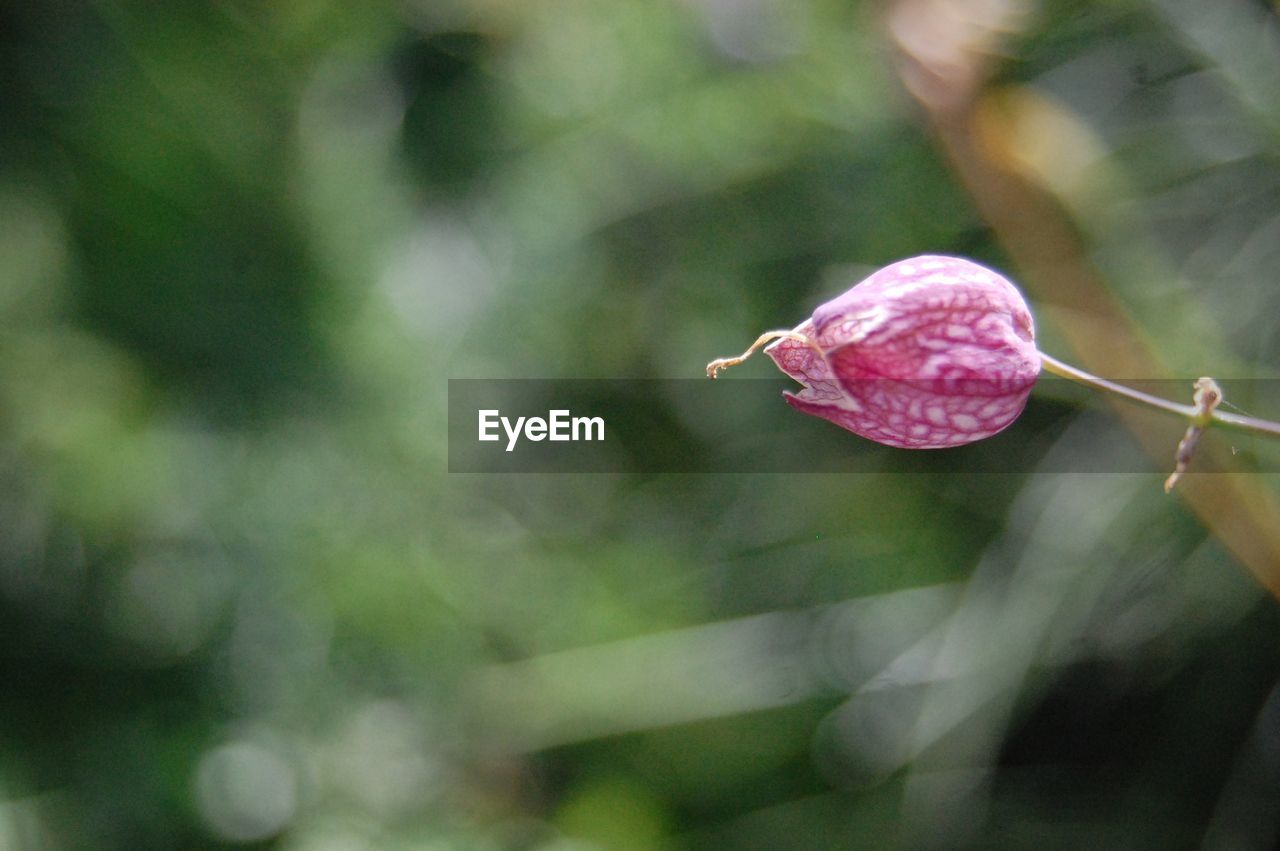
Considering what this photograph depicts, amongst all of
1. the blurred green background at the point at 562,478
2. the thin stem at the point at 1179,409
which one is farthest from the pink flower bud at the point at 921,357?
the blurred green background at the point at 562,478

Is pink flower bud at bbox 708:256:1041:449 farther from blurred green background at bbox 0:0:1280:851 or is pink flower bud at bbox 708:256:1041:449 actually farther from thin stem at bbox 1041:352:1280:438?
blurred green background at bbox 0:0:1280:851

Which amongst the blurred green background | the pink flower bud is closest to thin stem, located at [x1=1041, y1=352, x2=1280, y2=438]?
the pink flower bud

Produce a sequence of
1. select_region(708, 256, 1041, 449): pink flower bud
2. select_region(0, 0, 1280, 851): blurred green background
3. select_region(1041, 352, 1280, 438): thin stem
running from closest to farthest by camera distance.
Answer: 1. select_region(1041, 352, 1280, 438): thin stem
2. select_region(708, 256, 1041, 449): pink flower bud
3. select_region(0, 0, 1280, 851): blurred green background

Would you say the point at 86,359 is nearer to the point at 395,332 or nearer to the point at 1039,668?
the point at 395,332

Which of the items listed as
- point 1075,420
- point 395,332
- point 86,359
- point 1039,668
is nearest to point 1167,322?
point 1075,420

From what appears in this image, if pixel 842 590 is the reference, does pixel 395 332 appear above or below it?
above

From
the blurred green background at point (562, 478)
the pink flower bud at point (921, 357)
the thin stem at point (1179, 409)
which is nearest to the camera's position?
the thin stem at point (1179, 409)

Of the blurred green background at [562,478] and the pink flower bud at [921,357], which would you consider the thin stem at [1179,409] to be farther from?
the blurred green background at [562,478]
